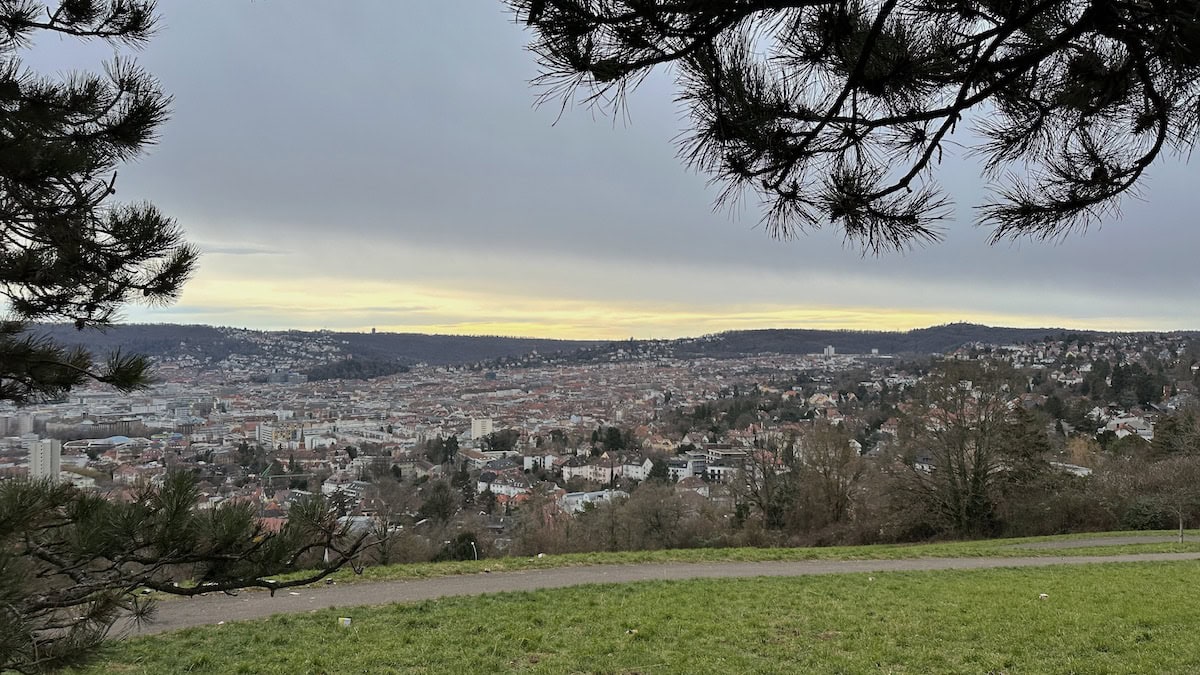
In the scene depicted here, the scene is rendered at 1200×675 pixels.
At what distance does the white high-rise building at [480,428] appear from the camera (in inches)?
2126

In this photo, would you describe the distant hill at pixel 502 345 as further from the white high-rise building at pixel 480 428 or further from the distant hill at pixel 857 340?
the white high-rise building at pixel 480 428

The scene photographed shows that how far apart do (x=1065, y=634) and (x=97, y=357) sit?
661 cm

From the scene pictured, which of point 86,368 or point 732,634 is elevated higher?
point 86,368

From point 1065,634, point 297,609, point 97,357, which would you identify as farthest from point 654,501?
point 97,357

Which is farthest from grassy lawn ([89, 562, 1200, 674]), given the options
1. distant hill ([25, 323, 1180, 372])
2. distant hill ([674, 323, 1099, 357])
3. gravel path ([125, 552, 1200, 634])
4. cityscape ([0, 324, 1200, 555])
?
distant hill ([674, 323, 1099, 357])

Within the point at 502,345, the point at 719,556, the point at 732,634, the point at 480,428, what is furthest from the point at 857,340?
the point at 732,634

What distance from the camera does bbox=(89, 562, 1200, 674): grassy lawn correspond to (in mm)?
4742

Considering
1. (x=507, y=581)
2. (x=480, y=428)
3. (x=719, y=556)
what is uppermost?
(x=507, y=581)

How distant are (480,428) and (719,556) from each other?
4599cm

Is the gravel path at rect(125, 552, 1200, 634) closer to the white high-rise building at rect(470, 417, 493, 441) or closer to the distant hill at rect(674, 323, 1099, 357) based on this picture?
the white high-rise building at rect(470, 417, 493, 441)

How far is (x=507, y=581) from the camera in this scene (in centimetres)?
877

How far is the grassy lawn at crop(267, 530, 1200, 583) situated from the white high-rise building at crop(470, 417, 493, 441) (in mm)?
43729

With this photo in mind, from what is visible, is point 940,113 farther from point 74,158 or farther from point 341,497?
point 74,158

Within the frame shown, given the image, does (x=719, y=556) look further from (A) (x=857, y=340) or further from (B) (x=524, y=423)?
(A) (x=857, y=340)
